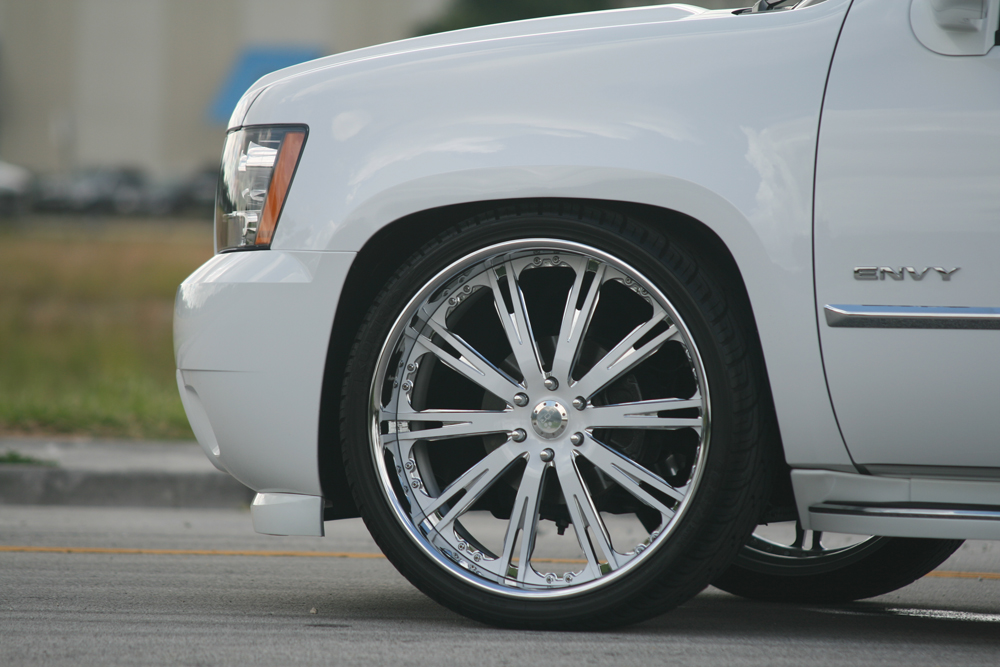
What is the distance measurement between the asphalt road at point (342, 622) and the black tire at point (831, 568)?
6 cm

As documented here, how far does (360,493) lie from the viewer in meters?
2.95

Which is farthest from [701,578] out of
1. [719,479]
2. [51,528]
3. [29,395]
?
[29,395]

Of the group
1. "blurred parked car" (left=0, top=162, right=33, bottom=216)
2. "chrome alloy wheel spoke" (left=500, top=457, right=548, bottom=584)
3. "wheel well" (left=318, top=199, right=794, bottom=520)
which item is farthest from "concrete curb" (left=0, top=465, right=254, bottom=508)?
"blurred parked car" (left=0, top=162, right=33, bottom=216)

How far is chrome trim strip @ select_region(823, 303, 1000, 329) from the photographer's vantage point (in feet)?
8.54

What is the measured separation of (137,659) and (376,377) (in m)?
0.86

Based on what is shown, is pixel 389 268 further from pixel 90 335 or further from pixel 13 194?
pixel 13 194

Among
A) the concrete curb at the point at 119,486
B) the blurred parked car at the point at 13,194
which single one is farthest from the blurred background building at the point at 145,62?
the concrete curb at the point at 119,486

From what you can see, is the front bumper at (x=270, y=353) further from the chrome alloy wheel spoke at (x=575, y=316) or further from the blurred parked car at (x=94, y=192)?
the blurred parked car at (x=94, y=192)

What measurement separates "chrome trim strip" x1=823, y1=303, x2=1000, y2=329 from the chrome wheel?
351mm

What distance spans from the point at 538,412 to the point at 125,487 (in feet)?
12.3

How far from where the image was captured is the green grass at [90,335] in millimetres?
7676

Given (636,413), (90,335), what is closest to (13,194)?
(90,335)

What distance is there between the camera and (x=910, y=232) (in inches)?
104

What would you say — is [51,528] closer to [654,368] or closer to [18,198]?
[654,368]
